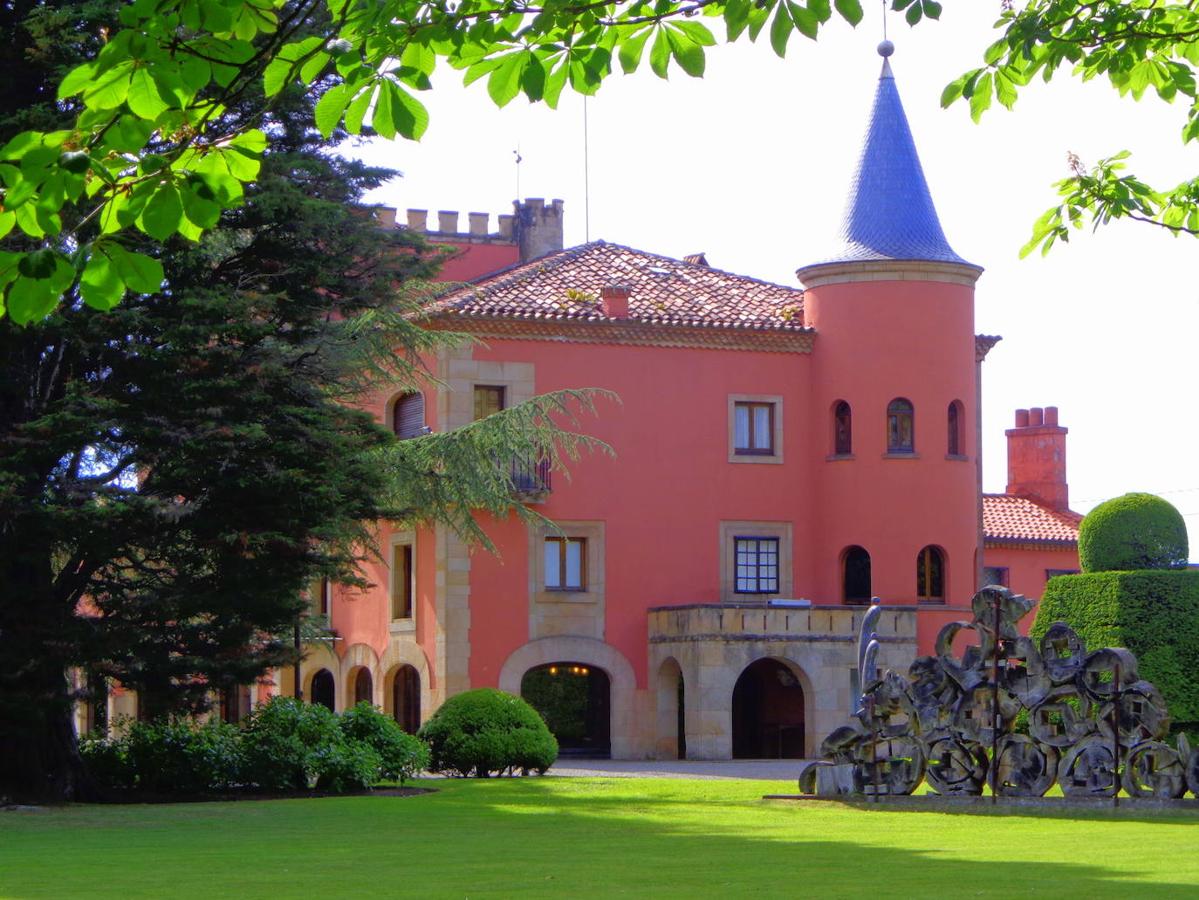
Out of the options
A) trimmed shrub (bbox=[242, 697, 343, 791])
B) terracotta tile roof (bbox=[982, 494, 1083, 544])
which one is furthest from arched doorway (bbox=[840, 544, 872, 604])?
trimmed shrub (bbox=[242, 697, 343, 791])

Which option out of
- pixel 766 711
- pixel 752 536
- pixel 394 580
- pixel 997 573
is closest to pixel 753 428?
pixel 752 536

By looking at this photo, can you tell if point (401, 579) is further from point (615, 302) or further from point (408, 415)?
point (615, 302)

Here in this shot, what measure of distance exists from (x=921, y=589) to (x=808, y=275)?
7457 millimetres

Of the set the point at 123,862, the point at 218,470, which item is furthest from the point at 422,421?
the point at 123,862

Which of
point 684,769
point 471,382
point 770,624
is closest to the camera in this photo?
point 684,769

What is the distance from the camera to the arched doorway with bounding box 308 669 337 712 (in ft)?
151

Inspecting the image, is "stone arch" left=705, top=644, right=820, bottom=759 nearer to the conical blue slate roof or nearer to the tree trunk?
the conical blue slate roof

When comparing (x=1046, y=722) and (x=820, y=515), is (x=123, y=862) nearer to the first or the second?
(x=1046, y=722)

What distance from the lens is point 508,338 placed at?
130 feet

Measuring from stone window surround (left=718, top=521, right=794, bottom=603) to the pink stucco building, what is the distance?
0.16 feet

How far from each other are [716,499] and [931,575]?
5013mm

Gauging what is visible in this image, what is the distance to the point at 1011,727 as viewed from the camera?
1883 cm

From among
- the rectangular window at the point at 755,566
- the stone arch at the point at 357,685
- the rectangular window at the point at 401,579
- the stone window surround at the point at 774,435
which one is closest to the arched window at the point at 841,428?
the stone window surround at the point at 774,435

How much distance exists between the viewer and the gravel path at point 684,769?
1213 inches
